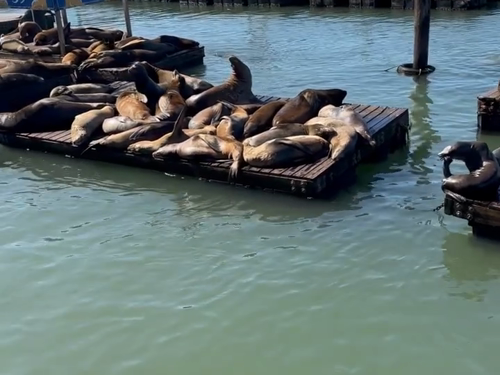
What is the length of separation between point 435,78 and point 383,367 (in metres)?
8.15

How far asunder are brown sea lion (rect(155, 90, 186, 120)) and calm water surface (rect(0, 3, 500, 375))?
0.97m

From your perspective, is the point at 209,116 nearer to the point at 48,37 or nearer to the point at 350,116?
the point at 350,116

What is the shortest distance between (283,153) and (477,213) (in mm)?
2284

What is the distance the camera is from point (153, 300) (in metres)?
5.45

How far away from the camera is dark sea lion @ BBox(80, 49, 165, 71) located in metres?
12.2

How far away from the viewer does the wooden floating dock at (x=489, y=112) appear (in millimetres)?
8734

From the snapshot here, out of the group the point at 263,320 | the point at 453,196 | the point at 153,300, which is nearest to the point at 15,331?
the point at 153,300

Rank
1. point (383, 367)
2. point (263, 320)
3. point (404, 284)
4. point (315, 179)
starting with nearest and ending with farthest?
point (383, 367) < point (263, 320) < point (404, 284) < point (315, 179)

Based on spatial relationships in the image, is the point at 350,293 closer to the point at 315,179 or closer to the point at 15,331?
the point at 315,179

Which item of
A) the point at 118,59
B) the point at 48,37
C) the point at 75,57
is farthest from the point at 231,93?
the point at 48,37

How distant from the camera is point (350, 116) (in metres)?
8.09

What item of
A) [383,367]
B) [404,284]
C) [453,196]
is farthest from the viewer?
[453,196]

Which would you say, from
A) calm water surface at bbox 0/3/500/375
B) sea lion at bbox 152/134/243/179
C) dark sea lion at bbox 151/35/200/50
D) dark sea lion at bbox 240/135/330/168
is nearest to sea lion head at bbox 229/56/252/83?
sea lion at bbox 152/134/243/179

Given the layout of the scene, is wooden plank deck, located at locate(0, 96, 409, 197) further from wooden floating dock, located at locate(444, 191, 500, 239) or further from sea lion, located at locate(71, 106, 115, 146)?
wooden floating dock, located at locate(444, 191, 500, 239)
